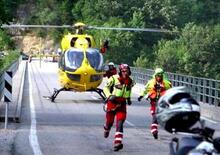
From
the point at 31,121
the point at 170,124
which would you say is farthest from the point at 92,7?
the point at 170,124

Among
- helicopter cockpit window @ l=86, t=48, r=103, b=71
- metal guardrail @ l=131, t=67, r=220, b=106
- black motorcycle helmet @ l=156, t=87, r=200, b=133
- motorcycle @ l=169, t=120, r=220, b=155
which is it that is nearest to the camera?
motorcycle @ l=169, t=120, r=220, b=155

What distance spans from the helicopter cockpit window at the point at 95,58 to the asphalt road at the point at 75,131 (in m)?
1.53

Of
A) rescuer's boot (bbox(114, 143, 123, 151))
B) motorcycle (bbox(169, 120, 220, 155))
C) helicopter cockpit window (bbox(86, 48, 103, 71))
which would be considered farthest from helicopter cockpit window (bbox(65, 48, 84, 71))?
motorcycle (bbox(169, 120, 220, 155))

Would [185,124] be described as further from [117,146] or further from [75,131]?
[75,131]

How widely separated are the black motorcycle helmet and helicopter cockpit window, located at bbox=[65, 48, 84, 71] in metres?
24.5

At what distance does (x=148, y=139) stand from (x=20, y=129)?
3.65 meters

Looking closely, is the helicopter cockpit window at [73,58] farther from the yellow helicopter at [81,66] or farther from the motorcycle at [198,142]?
the motorcycle at [198,142]

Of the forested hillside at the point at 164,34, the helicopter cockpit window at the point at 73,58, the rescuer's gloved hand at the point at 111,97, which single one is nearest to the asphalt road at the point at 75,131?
the rescuer's gloved hand at the point at 111,97

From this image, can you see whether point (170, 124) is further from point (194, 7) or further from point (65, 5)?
point (65, 5)

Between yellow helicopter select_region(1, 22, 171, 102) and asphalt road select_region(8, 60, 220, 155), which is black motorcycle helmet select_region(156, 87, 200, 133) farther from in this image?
yellow helicopter select_region(1, 22, 171, 102)

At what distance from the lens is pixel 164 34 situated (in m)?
95.5

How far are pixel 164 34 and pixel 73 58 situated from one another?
218ft

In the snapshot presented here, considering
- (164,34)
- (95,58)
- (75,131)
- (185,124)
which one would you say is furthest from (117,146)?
(164,34)

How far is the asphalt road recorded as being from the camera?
1487 cm
